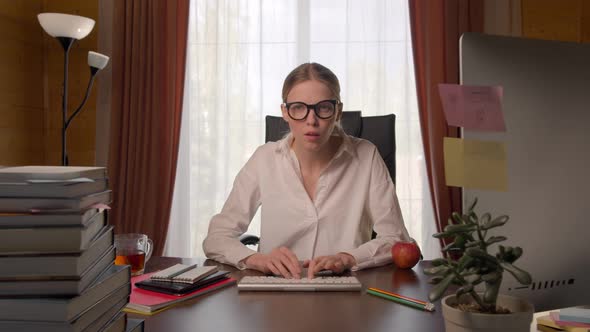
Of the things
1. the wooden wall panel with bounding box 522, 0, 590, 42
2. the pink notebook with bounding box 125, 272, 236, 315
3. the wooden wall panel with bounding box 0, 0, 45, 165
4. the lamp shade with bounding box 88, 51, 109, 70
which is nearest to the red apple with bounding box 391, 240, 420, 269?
the pink notebook with bounding box 125, 272, 236, 315

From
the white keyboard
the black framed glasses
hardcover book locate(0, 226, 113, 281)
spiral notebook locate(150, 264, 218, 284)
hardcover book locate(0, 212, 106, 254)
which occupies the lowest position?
the white keyboard

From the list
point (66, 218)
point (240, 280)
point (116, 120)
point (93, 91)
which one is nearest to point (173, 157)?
point (116, 120)

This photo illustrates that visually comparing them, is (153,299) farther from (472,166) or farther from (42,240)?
(472,166)

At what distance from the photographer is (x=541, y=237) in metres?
0.82

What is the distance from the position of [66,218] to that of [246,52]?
2.95 m

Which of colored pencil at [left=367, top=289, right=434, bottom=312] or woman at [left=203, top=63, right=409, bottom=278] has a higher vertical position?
woman at [left=203, top=63, right=409, bottom=278]

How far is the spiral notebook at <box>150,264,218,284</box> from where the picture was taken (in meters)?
1.22

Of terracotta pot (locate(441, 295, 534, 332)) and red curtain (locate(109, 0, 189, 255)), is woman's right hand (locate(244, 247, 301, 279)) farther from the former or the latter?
red curtain (locate(109, 0, 189, 255))

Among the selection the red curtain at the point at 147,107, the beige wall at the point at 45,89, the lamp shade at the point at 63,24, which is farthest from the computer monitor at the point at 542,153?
the beige wall at the point at 45,89

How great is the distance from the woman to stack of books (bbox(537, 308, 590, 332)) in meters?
0.86

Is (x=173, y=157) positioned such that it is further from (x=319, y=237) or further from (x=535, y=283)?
(x=535, y=283)

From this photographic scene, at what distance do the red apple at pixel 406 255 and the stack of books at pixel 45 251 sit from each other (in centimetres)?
96

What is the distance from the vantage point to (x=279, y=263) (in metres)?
1.38

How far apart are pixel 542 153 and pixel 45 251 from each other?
712 millimetres
